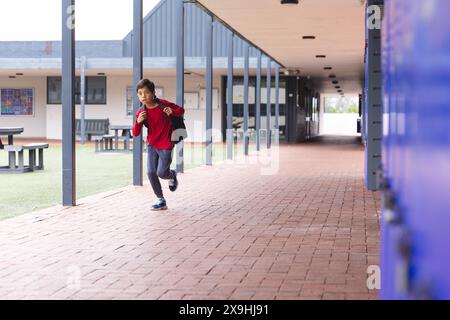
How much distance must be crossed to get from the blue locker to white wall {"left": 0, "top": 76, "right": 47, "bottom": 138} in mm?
31044

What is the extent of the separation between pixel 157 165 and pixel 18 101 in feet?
82.8

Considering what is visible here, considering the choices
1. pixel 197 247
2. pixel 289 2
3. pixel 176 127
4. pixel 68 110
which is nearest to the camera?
pixel 197 247

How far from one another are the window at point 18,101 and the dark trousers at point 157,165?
82.1 ft

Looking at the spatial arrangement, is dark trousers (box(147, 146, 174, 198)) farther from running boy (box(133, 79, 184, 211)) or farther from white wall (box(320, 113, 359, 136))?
white wall (box(320, 113, 359, 136))

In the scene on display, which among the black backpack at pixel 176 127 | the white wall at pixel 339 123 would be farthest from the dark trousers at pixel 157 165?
the white wall at pixel 339 123

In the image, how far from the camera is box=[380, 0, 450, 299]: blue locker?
90cm

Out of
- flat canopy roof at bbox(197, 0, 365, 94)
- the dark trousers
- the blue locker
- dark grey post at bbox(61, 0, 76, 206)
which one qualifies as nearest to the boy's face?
the dark trousers

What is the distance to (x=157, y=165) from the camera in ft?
25.7

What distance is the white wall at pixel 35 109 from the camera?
3123 cm

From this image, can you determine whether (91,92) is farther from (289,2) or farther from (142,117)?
(142,117)

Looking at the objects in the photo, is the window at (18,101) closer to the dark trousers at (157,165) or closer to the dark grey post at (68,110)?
the dark grey post at (68,110)

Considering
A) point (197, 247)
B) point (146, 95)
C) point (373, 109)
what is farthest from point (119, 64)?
point (197, 247)

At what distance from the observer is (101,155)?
61.8 ft
